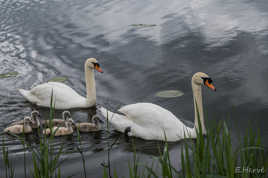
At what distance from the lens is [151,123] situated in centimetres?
619

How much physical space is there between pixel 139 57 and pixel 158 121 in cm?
468

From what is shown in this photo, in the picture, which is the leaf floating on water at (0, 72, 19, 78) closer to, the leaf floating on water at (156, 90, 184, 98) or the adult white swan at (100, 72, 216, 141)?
the leaf floating on water at (156, 90, 184, 98)

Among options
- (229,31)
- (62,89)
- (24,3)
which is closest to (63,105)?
(62,89)

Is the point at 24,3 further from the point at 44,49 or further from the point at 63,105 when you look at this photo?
the point at 63,105

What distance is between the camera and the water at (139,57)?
653 cm

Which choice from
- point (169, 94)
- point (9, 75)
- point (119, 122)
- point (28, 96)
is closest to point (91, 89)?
point (28, 96)

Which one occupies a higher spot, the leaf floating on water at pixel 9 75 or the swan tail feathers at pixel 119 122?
the leaf floating on water at pixel 9 75

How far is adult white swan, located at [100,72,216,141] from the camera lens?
238 inches

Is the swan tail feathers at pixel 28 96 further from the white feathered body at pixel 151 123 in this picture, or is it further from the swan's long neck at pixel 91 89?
the white feathered body at pixel 151 123

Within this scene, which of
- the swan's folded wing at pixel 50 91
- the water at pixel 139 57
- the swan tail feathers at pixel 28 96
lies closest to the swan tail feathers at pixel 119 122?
the water at pixel 139 57

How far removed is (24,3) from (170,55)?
11.0m

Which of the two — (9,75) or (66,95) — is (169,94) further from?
(9,75)

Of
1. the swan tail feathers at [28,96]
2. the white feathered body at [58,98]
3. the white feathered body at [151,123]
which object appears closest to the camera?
the white feathered body at [151,123]

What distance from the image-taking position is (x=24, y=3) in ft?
61.9
